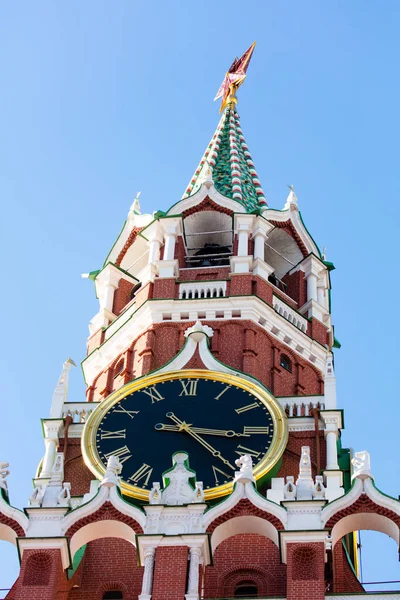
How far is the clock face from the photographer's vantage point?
31625 millimetres

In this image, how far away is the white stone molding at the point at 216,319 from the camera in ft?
123

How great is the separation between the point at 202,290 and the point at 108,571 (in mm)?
9379

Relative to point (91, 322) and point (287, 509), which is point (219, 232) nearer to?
point (91, 322)

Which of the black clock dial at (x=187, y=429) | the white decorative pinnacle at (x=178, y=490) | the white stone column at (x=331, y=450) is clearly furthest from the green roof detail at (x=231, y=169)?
the white decorative pinnacle at (x=178, y=490)

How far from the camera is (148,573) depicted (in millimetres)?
27219

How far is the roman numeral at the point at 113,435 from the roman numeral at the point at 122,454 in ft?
1.21

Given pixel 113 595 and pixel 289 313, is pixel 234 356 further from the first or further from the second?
pixel 113 595

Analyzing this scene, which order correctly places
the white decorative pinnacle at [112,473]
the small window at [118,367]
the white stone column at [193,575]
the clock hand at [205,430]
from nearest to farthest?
the white stone column at [193,575] → the white decorative pinnacle at [112,473] → the clock hand at [205,430] → the small window at [118,367]

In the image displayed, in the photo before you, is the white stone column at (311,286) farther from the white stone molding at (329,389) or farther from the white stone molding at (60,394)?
the white stone molding at (60,394)

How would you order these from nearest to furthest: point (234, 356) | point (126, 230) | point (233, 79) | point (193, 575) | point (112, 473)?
point (193, 575)
point (112, 473)
point (234, 356)
point (126, 230)
point (233, 79)

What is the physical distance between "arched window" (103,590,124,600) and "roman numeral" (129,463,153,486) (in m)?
2.14

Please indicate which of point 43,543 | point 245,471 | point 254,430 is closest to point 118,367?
point 254,430

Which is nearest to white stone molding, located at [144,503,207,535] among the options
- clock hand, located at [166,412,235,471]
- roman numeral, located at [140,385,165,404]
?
clock hand, located at [166,412,235,471]

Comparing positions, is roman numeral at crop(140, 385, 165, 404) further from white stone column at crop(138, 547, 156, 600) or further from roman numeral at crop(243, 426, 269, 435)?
white stone column at crop(138, 547, 156, 600)
